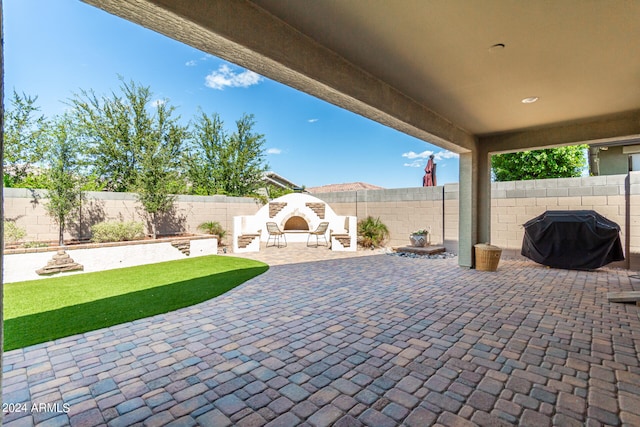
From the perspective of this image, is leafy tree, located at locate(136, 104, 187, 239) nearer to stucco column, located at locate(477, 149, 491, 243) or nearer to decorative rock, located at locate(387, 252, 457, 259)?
decorative rock, located at locate(387, 252, 457, 259)

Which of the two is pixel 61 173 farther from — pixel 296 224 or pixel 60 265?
pixel 296 224

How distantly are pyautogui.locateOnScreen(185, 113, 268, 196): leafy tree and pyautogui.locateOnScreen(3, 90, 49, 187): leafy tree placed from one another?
22.1 ft

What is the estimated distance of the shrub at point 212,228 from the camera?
966 centimetres

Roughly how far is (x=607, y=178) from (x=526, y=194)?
57.9 inches

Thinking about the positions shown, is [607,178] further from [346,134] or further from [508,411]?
[346,134]

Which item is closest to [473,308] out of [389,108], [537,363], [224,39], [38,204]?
[537,363]

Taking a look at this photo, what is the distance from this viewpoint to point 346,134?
2256 cm

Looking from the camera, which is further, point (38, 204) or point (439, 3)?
point (38, 204)

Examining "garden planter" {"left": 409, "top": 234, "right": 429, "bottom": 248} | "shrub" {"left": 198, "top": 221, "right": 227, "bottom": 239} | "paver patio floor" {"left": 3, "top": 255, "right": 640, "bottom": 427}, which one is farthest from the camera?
"shrub" {"left": 198, "top": 221, "right": 227, "bottom": 239}

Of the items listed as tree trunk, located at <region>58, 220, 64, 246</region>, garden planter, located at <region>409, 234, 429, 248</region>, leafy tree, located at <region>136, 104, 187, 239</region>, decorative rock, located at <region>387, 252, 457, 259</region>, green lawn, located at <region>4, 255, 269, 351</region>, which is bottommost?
green lawn, located at <region>4, 255, 269, 351</region>

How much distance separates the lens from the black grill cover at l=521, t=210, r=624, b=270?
611 cm

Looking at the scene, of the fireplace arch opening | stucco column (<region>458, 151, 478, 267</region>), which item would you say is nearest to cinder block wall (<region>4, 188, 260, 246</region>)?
the fireplace arch opening

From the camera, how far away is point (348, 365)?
2.47 metres

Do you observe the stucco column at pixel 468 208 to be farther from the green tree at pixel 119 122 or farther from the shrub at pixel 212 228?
the green tree at pixel 119 122
